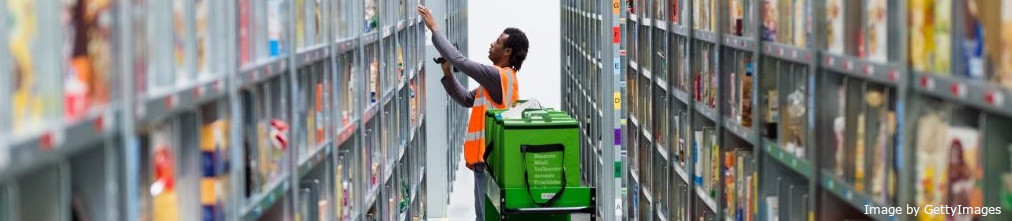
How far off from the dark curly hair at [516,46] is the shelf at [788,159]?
3477 mm

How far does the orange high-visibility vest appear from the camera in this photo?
24.0ft

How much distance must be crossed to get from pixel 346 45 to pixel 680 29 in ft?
6.81

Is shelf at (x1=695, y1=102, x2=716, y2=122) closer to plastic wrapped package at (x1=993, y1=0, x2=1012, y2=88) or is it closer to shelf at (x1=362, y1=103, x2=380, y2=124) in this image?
shelf at (x1=362, y1=103, x2=380, y2=124)

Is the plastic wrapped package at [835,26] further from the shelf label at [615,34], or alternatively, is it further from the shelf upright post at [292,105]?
the shelf label at [615,34]

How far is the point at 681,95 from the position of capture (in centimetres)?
588

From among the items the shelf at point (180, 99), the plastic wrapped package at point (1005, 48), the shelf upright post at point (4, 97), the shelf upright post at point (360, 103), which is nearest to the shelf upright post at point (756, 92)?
the shelf upright post at point (360, 103)

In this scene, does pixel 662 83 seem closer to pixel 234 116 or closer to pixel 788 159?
pixel 788 159

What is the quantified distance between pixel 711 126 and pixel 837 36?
215 cm

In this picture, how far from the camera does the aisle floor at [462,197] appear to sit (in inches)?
412

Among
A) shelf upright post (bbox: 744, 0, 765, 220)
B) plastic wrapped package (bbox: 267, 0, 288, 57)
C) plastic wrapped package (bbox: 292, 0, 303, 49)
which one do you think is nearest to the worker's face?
shelf upright post (bbox: 744, 0, 765, 220)

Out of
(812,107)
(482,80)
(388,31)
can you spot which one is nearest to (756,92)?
(812,107)

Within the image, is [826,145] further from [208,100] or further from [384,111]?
[384,111]

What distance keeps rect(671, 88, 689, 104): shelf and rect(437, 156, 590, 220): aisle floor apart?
439 centimetres

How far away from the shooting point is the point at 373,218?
532 centimetres
